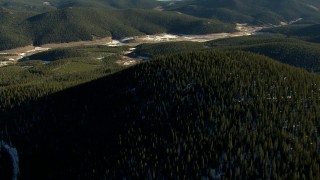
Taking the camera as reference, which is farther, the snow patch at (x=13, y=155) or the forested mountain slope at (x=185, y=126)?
the snow patch at (x=13, y=155)

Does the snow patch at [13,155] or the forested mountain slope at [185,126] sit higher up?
the forested mountain slope at [185,126]

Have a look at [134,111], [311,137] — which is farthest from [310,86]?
[134,111]

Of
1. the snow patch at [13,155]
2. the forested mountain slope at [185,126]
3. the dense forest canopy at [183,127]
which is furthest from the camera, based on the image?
the snow patch at [13,155]

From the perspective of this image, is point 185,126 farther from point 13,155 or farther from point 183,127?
point 13,155

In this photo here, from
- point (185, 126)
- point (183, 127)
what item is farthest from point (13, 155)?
point (185, 126)

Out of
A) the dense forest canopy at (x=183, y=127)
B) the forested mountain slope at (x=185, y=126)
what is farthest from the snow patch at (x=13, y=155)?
the forested mountain slope at (x=185, y=126)

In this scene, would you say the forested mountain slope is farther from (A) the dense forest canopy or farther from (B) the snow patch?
(B) the snow patch

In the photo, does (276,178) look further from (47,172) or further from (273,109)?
(47,172)

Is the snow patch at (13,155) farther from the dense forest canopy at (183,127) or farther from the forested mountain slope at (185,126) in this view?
the forested mountain slope at (185,126)

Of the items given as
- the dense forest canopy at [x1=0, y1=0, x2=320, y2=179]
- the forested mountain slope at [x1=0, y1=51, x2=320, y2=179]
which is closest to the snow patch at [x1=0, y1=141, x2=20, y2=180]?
the dense forest canopy at [x1=0, y1=0, x2=320, y2=179]
